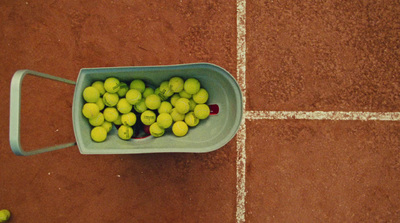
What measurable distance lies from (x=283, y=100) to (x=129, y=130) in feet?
3.80

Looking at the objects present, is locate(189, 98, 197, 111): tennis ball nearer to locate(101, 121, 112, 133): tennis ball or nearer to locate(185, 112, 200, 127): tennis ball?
locate(185, 112, 200, 127): tennis ball

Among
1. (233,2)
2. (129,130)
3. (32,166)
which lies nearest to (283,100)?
(233,2)

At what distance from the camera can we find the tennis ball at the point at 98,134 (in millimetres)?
1531

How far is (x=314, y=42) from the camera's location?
1.97 meters

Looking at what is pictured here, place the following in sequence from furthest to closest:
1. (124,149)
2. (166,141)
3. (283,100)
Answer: (283,100) < (166,141) < (124,149)

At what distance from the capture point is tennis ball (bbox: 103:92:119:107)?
62.4 inches

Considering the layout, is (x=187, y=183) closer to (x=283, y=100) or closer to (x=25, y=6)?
(x=283, y=100)

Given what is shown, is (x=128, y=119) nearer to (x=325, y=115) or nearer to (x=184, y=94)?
(x=184, y=94)

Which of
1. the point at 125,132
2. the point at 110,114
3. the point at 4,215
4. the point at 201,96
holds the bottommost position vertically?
the point at 4,215

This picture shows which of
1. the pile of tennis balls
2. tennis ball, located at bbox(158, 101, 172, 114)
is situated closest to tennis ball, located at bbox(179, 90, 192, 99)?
the pile of tennis balls

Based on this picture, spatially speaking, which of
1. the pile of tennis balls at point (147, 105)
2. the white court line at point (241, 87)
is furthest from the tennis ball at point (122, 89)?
the white court line at point (241, 87)

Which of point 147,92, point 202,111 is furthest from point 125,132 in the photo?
point 202,111

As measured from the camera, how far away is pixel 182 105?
1574 mm

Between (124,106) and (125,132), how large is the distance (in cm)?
16
